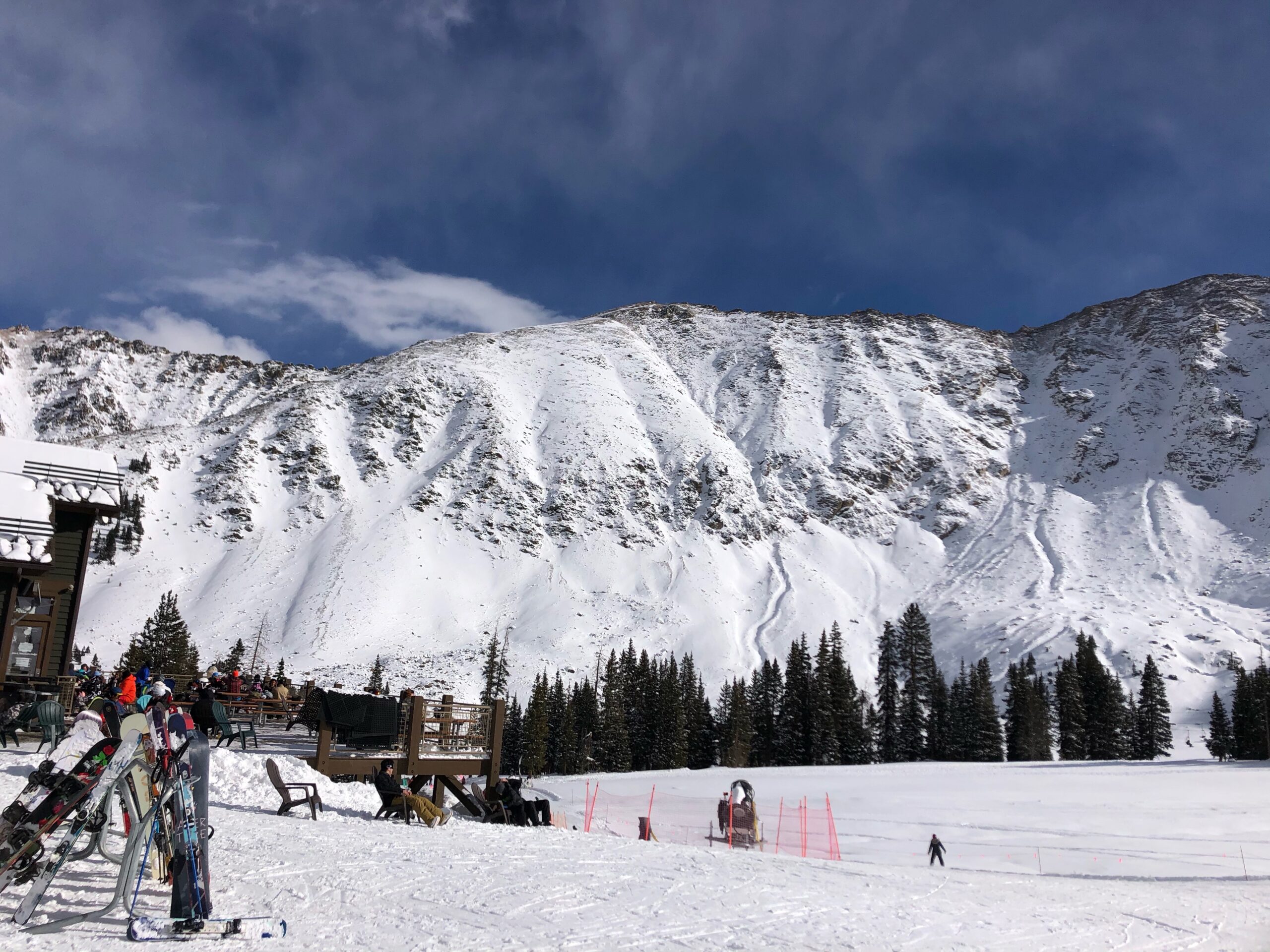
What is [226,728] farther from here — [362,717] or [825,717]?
[825,717]

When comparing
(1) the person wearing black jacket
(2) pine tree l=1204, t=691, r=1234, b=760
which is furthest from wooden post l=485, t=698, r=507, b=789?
(2) pine tree l=1204, t=691, r=1234, b=760

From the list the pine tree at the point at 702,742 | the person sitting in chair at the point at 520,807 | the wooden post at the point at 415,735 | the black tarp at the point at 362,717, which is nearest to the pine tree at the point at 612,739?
the pine tree at the point at 702,742

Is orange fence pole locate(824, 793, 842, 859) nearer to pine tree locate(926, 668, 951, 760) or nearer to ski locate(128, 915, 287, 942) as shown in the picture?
ski locate(128, 915, 287, 942)

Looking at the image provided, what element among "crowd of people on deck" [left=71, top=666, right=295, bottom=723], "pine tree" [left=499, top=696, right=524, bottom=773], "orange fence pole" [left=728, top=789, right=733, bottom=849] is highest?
"crowd of people on deck" [left=71, top=666, right=295, bottom=723]

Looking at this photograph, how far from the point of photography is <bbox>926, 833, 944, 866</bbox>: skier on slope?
77.8 ft

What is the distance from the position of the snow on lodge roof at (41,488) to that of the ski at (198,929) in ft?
56.0

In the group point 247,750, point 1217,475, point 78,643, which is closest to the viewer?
point 247,750

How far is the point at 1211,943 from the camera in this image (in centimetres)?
911

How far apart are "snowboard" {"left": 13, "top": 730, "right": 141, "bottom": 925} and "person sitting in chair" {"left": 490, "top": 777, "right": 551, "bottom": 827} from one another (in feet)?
32.6

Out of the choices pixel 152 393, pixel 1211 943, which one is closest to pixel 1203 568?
pixel 1211 943

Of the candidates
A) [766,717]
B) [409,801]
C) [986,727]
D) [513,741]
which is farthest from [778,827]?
[986,727]

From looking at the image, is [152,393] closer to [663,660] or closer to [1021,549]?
[663,660]

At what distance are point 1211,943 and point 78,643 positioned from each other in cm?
9878

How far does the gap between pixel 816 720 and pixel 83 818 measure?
70.3 meters
